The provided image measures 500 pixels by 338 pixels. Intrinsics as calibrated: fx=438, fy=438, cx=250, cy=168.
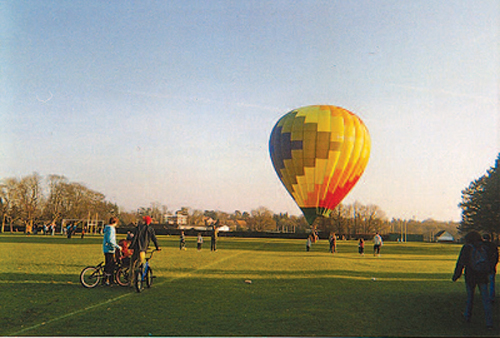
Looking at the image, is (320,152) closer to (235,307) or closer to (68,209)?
(235,307)

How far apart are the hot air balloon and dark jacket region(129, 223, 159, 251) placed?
2479cm

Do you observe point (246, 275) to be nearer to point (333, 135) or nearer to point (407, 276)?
point (407, 276)

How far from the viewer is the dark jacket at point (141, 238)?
1191cm

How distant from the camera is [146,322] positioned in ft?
26.4

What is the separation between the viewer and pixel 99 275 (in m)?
12.4

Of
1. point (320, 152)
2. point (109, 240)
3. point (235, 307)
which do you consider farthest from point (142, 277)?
point (320, 152)

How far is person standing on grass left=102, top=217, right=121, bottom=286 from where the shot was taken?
12172 millimetres

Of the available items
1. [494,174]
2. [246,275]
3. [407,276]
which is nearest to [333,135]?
[407,276]

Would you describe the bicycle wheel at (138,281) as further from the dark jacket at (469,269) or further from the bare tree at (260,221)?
the bare tree at (260,221)

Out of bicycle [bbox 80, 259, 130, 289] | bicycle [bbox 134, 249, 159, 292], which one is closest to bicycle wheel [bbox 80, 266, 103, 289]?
bicycle [bbox 80, 259, 130, 289]

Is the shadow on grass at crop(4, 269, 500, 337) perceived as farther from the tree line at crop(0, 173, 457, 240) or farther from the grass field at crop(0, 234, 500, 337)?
the tree line at crop(0, 173, 457, 240)

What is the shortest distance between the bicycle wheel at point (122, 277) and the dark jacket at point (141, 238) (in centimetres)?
109

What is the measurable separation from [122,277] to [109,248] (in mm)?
1086

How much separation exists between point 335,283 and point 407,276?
4.56 meters
